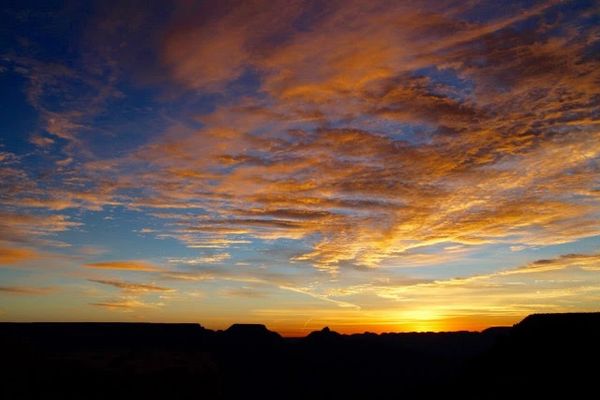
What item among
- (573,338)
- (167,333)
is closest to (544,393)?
(573,338)

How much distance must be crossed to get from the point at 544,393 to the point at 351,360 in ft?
227

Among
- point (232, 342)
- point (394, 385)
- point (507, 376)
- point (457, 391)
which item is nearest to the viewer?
point (507, 376)

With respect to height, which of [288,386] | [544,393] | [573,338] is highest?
[573,338]

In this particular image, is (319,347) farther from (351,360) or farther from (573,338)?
(573,338)

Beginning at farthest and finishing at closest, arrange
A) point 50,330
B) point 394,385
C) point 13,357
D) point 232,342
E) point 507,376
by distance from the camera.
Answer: point 232,342 → point 394,385 → point 50,330 → point 507,376 → point 13,357

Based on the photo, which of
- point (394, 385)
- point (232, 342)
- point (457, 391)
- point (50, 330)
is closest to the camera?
point (457, 391)

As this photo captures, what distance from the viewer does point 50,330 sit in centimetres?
7894

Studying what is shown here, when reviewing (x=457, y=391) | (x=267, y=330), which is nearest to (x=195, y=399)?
(x=457, y=391)

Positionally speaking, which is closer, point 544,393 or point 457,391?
point 544,393

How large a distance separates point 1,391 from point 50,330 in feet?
188

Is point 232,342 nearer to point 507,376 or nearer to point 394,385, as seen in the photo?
point 394,385

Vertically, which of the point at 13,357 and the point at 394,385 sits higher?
the point at 13,357

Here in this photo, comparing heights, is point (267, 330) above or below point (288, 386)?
above

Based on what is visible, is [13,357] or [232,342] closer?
[13,357]
